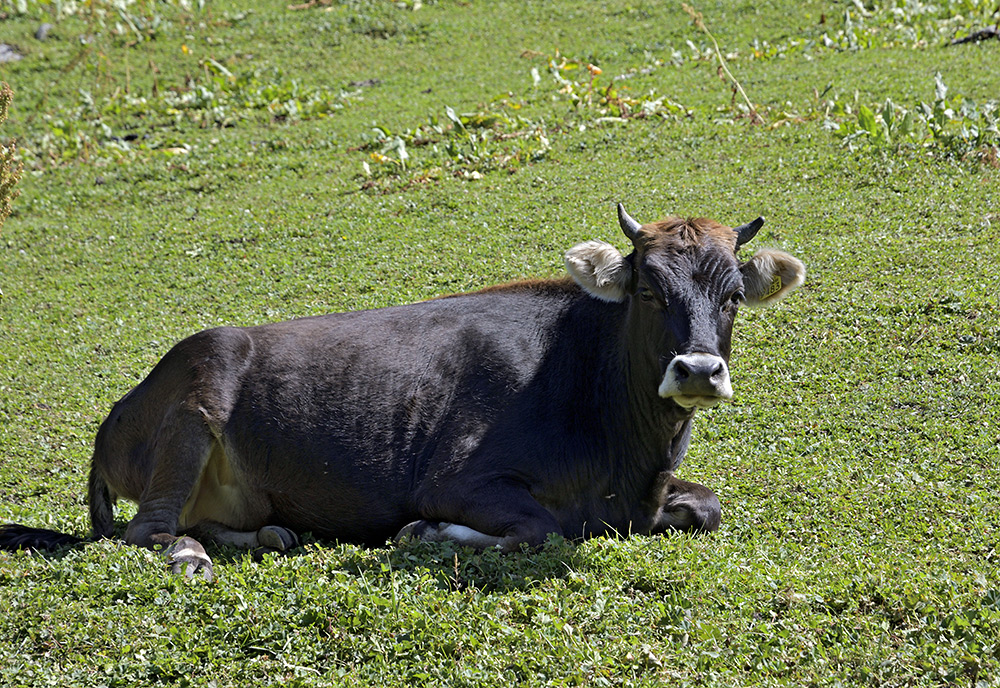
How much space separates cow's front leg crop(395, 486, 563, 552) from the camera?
6539 millimetres

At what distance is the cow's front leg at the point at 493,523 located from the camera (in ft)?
21.5

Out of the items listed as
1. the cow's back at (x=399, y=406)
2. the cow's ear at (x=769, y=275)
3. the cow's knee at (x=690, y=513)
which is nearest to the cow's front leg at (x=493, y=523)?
the cow's back at (x=399, y=406)

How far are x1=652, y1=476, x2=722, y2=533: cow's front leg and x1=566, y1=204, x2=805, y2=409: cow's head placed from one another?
98cm

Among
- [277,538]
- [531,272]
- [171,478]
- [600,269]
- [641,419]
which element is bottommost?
[277,538]

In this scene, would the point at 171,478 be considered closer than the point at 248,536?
Yes

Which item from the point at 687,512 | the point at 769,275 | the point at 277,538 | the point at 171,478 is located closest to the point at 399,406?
the point at 277,538

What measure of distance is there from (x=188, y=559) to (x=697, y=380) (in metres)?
3.31

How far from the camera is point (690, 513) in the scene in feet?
23.6

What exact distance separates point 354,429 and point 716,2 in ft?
60.5

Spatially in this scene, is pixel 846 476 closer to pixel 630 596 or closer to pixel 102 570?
pixel 630 596

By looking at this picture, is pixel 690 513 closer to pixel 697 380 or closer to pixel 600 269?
pixel 697 380

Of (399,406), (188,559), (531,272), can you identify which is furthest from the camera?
(531,272)

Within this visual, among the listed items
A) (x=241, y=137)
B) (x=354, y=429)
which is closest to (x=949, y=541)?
(x=354, y=429)

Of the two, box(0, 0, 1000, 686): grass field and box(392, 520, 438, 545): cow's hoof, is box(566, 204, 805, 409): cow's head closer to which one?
box(0, 0, 1000, 686): grass field
